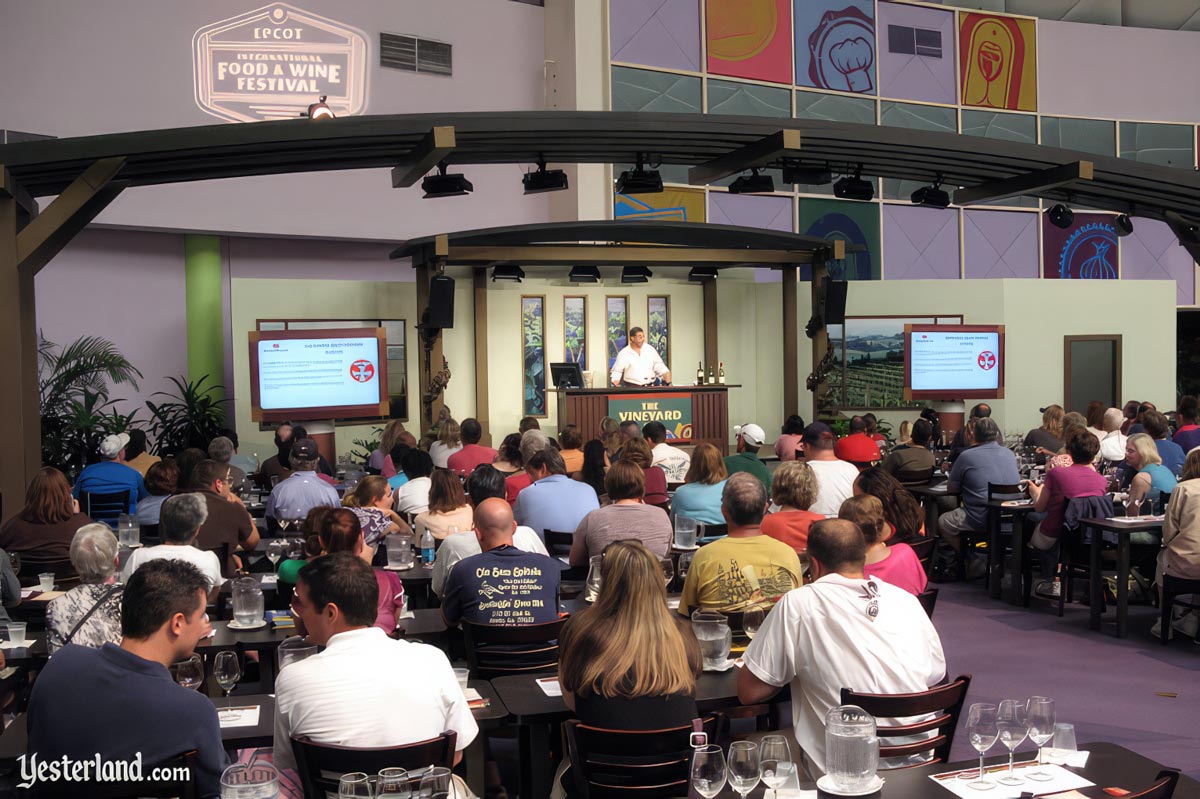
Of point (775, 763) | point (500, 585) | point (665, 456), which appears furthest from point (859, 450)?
point (775, 763)

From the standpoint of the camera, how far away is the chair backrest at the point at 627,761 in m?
3.11

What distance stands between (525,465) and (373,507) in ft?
5.95

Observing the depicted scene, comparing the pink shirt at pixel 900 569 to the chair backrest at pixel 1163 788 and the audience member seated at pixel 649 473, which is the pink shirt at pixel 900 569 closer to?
the chair backrest at pixel 1163 788

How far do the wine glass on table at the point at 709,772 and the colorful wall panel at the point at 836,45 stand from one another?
57.2 ft

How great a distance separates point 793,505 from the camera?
19.0 feet

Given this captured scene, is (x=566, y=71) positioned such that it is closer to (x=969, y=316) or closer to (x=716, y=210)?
(x=716, y=210)

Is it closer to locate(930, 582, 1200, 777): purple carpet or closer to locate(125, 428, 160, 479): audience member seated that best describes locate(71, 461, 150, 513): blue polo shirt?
locate(125, 428, 160, 479): audience member seated

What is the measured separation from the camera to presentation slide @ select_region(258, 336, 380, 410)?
524 inches

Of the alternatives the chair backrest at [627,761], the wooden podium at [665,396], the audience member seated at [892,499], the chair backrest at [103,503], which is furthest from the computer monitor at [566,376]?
the chair backrest at [627,761]

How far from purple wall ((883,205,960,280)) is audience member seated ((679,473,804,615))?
15.4 meters

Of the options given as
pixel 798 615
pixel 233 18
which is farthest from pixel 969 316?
pixel 798 615

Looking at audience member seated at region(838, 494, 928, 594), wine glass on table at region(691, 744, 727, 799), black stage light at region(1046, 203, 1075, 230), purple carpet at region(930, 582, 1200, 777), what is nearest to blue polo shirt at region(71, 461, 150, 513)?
audience member seated at region(838, 494, 928, 594)

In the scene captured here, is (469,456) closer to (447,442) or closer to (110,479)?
(447,442)

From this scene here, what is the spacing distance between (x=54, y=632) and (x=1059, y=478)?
6333 mm
